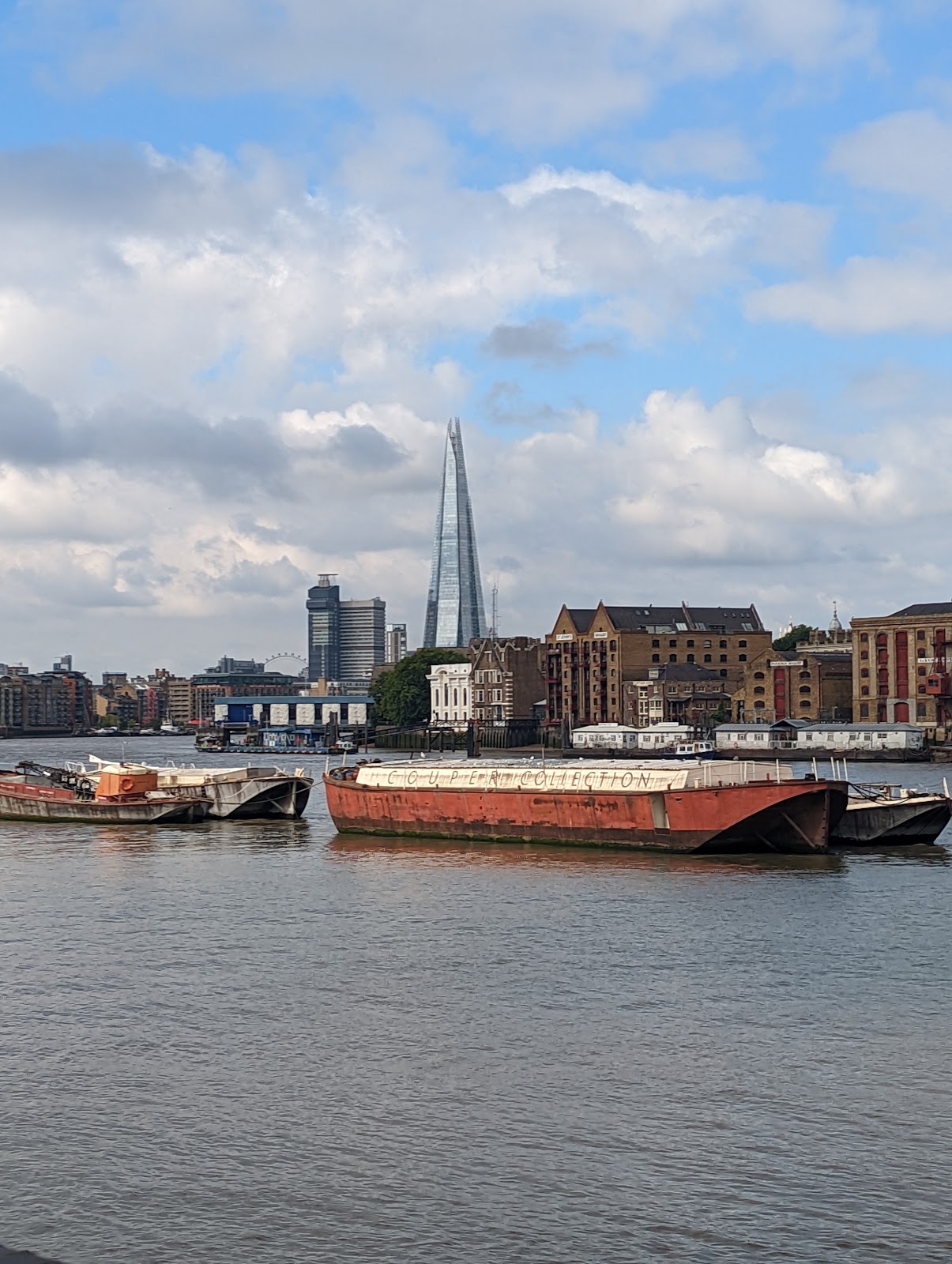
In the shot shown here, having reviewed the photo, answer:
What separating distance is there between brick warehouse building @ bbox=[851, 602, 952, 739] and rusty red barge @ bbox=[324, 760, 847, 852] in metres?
112

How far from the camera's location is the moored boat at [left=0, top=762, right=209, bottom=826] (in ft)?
257

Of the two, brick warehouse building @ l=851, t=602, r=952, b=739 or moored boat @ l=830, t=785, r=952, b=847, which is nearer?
moored boat @ l=830, t=785, r=952, b=847

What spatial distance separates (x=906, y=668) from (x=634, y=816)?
125688 mm

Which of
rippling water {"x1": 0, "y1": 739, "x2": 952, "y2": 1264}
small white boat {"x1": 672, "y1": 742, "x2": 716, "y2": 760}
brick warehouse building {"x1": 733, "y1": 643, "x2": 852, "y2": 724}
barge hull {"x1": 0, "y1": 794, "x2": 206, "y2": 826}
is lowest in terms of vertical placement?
rippling water {"x1": 0, "y1": 739, "x2": 952, "y2": 1264}

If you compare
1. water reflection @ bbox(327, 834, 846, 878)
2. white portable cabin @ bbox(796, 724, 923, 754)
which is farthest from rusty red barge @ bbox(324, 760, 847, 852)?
white portable cabin @ bbox(796, 724, 923, 754)

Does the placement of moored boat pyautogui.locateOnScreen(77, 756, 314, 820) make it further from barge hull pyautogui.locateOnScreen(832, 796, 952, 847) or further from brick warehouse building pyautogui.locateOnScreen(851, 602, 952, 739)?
brick warehouse building pyautogui.locateOnScreen(851, 602, 952, 739)

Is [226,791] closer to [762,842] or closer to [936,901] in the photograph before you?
[762,842]

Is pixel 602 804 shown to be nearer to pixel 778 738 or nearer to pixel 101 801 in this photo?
pixel 101 801

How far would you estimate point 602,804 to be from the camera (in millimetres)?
60438

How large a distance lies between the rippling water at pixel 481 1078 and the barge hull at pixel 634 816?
8264 millimetres

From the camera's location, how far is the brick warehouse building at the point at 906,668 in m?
172

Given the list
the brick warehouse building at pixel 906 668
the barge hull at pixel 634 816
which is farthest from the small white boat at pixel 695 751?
the barge hull at pixel 634 816

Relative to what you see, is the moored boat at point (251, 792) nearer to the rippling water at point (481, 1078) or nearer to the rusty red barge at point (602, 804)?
the rusty red barge at point (602, 804)

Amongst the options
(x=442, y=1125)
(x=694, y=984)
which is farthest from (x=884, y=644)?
(x=442, y=1125)
